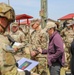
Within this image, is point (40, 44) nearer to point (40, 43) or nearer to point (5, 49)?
point (40, 43)

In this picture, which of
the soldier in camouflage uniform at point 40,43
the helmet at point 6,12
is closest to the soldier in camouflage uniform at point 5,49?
the helmet at point 6,12

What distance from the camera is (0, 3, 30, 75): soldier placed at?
2.83 m

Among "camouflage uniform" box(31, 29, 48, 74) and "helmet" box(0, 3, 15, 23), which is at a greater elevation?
"helmet" box(0, 3, 15, 23)

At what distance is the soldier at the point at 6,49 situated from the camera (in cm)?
283

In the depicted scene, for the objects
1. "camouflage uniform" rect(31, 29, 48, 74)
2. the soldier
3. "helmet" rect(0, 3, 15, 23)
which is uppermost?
"helmet" rect(0, 3, 15, 23)

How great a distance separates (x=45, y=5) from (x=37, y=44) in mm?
2180

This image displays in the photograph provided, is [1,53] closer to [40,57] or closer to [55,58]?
[55,58]

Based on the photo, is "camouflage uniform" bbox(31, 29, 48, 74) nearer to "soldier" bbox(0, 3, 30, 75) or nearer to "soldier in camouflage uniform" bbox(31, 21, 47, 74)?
"soldier in camouflage uniform" bbox(31, 21, 47, 74)

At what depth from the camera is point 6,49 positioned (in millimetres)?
2854

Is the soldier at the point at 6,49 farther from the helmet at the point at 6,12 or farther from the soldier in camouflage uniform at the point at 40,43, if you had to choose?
the soldier in camouflage uniform at the point at 40,43

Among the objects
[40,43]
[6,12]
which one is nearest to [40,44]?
[40,43]

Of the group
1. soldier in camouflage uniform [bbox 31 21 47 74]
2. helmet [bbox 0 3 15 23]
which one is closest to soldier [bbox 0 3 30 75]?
helmet [bbox 0 3 15 23]

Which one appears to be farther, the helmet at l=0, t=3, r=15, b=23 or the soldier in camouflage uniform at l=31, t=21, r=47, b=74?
the soldier in camouflage uniform at l=31, t=21, r=47, b=74

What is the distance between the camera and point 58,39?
21.5 feet
